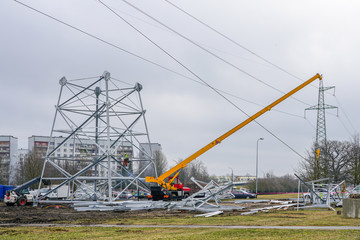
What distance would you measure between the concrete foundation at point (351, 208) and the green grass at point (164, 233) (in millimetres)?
6651

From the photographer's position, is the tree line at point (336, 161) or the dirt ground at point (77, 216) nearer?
the dirt ground at point (77, 216)

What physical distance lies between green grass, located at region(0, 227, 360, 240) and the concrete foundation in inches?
262

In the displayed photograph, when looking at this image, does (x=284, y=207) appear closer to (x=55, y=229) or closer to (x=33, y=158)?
(x=55, y=229)

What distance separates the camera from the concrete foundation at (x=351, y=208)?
22141mm

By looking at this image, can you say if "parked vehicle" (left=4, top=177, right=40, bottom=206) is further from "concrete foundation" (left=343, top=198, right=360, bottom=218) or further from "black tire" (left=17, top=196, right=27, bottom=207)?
"concrete foundation" (left=343, top=198, right=360, bottom=218)

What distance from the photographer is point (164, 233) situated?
16328mm

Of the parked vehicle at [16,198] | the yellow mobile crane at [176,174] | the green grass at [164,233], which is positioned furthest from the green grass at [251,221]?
the parked vehicle at [16,198]

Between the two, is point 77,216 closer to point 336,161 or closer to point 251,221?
point 251,221

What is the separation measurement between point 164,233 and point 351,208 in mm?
10720

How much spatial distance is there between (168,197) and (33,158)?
41581mm

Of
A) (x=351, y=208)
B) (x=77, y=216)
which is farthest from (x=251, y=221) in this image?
(x=77, y=216)

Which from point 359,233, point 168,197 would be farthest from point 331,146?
point 359,233

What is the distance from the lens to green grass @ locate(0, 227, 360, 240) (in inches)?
579

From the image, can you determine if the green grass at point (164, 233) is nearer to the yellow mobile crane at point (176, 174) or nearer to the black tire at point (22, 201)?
the yellow mobile crane at point (176, 174)
